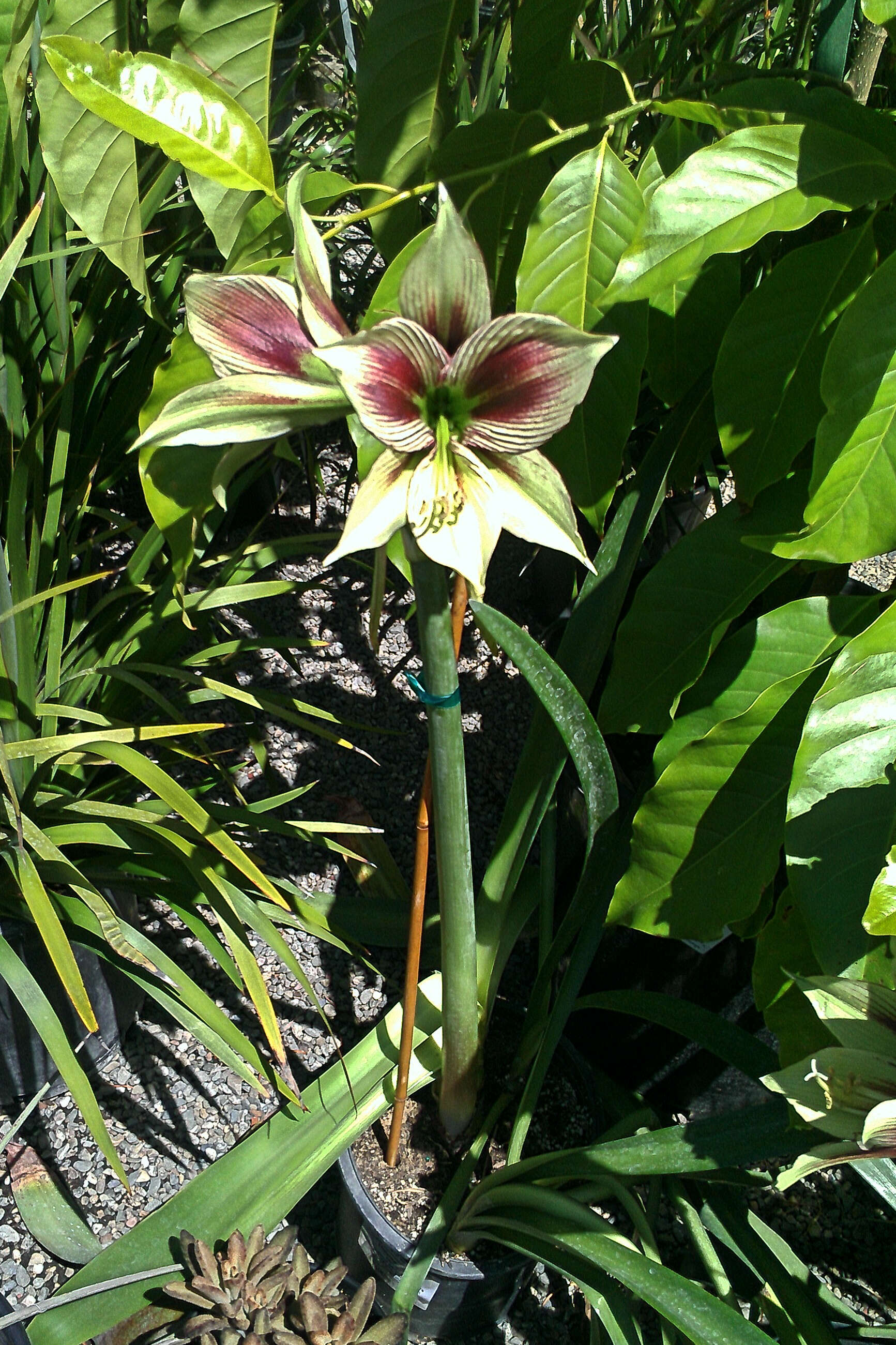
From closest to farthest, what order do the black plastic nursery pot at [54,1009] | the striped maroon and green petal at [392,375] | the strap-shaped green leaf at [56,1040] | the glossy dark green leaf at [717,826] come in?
the striped maroon and green petal at [392,375]
the glossy dark green leaf at [717,826]
the strap-shaped green leaf at [56,1040]
the black plastic nursery pot at [54,1009]

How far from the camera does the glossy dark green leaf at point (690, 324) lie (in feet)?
2.15

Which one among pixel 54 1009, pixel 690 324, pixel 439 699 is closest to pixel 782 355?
pixel 690 324

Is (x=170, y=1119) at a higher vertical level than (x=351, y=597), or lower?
lower

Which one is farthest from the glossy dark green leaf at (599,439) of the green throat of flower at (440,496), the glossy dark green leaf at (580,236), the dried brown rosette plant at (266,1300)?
the dried brown rosette plant at (266,1300)

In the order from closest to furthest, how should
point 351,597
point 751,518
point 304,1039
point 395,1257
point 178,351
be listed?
point 178,351
point 751,518
point 395,1257
point 304,1039
point 351,597

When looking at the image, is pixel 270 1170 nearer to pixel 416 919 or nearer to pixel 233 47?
pixel 416 919

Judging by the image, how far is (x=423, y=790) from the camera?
0.77 m

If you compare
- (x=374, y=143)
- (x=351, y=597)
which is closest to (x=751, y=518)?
(x=374, y=143)

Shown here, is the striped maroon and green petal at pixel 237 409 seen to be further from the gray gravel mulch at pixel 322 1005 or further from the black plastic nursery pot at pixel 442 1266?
the black plastic nursery pot at pixel 442 1266

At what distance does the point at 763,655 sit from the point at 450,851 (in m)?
0.27

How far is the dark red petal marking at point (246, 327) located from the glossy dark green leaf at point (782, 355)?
27cm

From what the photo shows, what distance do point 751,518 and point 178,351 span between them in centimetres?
41

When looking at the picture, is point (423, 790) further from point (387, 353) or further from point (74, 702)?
point (74, 702)

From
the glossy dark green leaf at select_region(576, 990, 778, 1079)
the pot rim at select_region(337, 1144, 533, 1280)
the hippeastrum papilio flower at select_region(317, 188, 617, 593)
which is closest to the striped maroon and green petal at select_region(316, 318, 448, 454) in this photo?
the hippeastrum papilio flower at select_region(317, 188, 617, 593)
